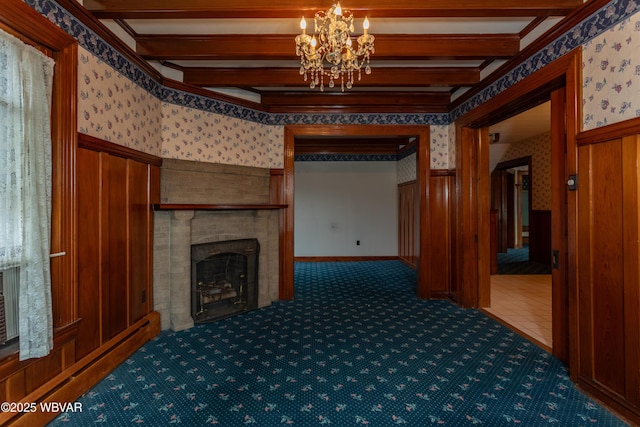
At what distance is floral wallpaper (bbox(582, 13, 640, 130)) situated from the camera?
1.98m

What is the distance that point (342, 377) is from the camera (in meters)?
2.48

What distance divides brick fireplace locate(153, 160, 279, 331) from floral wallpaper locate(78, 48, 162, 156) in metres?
0.46

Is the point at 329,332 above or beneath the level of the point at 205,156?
beneath

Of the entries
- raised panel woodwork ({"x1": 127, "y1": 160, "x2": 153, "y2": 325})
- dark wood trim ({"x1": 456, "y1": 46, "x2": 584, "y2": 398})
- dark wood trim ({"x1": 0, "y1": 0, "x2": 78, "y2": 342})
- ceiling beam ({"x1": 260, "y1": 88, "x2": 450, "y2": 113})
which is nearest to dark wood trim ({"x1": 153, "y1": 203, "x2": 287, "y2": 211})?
raised panel woodwork ({"x1": 127, "y1": 160, "x2": 153, "y2": 325})

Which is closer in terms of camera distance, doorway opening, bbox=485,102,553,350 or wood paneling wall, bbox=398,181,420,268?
doorway opening, bbox=485,102,553,350

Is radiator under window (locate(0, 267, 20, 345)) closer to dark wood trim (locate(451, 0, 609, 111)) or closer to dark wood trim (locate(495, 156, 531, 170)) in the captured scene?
dark wood trim (locate(451, 0, 609, 111))

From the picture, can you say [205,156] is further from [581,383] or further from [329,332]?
[581,383]

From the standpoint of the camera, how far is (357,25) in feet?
9.46

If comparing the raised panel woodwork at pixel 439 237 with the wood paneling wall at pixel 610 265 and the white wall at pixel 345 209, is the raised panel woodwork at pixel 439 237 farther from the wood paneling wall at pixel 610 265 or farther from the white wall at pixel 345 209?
the white wall at pixel 345 209

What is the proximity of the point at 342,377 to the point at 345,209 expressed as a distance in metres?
5.91

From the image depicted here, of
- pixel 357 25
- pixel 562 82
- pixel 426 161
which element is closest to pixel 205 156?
pixel 357 25

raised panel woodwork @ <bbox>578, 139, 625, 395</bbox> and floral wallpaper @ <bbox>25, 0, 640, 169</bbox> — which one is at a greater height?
floral wallpaper @ <bbox>25, 0, 640, 169</bbox>

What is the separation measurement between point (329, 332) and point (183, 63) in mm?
3402

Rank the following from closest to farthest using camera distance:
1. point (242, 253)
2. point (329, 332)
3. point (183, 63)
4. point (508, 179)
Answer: point (329, 332)
point (183, 63)
point (242, 253)
point (508, 179)
